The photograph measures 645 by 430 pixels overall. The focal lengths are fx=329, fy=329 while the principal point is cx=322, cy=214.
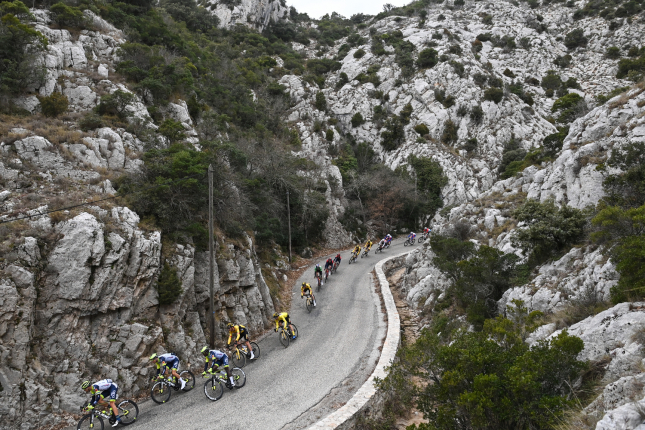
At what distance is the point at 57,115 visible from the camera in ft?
52.7

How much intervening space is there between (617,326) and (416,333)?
385 inches

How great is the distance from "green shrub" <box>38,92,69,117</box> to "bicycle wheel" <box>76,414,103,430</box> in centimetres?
1433

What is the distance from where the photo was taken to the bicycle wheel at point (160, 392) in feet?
32.1

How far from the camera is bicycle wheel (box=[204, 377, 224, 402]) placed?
9977 millimetres

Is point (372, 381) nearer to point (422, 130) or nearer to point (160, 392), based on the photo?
point (160, 392)

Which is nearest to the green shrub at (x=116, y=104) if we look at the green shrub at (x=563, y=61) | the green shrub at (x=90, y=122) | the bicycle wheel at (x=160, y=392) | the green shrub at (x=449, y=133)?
the green shrub at (x=90, y=122)

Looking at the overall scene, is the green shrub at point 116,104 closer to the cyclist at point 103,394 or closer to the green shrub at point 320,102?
the cyclist at point 103,394

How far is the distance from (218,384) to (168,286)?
378 cm

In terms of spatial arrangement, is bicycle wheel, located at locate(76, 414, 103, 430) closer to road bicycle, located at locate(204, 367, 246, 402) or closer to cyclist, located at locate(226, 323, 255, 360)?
road bicycle, located at locate(204, 367, 246, 402)

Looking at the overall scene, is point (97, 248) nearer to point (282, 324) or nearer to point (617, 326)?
point (282, 324)

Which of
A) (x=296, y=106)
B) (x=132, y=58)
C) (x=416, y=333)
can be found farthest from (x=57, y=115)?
(x=296, y=106)

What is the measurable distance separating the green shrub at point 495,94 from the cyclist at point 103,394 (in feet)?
172

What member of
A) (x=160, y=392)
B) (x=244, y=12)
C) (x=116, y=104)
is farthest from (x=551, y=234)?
(x=244, y=12)

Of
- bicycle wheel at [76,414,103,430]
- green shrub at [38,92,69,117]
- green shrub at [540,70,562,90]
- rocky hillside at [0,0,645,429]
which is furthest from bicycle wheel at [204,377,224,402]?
green shrub at [540,70,562,90]
